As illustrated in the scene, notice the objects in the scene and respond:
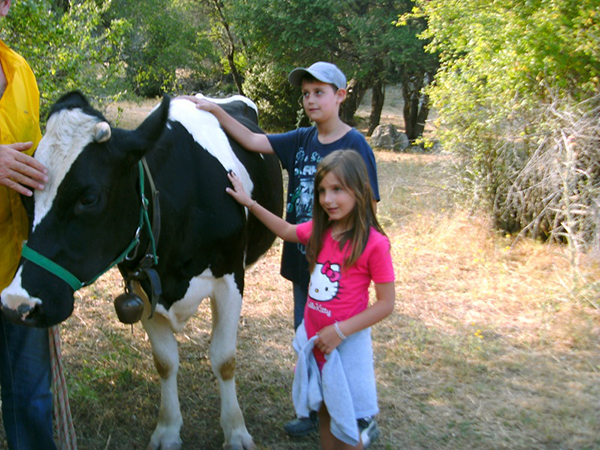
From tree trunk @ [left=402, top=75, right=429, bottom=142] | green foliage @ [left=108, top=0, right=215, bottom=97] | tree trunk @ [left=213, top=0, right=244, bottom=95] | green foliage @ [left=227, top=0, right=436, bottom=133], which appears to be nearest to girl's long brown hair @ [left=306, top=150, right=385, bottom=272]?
green foliage @ [left=108, top=0, right=215, bottom=97]

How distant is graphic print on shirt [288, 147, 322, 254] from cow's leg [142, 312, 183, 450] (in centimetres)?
88

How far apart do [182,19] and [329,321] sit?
18567mm

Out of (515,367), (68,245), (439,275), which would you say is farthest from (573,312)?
(68,245)

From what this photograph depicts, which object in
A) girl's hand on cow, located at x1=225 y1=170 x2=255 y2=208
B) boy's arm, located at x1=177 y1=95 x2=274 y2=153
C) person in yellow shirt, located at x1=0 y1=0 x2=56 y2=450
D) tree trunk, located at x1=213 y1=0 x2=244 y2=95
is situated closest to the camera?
person in yellow shirt, located at x1=0 y1=0 x2=56 y2=450

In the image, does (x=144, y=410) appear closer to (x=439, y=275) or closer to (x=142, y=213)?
(x=142, y=213)

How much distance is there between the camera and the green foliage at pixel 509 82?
545 cm

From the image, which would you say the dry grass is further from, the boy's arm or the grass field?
the boy's arm

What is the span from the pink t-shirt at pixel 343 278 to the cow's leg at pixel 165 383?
40.9 inches

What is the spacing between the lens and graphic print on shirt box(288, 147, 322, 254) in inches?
110

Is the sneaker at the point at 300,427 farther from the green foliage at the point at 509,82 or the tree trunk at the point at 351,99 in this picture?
the tree trunk at the point at 351,99

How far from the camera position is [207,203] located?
2.81 meters

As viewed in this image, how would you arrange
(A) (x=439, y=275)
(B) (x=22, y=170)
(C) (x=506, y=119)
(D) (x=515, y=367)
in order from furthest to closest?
(C) (x=506, y=119), (A) (x=439, y=275), (D) (x=515, y=367), (B) (x=22, y=170)

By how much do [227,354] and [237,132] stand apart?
123cm

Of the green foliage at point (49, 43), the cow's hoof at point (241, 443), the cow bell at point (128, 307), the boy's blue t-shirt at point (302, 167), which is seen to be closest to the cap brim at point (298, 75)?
the boy's blue t-shirt at point (302, 167)
